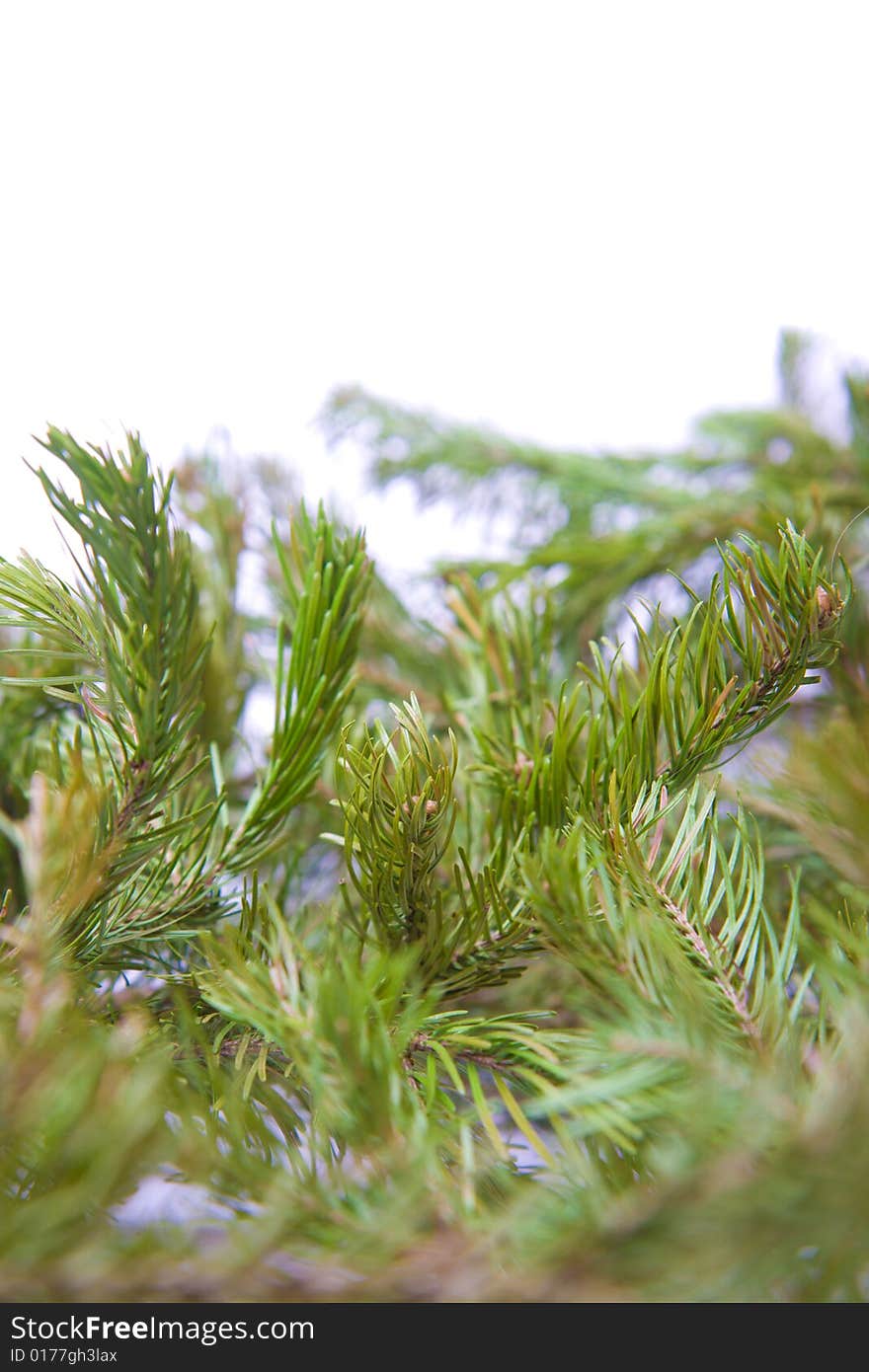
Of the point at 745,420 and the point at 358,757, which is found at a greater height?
the point at 745,420

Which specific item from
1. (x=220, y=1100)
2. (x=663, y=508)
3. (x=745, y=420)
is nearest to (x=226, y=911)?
(x=220, y=1100)

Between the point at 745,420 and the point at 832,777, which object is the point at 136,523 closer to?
the point at 832,777
